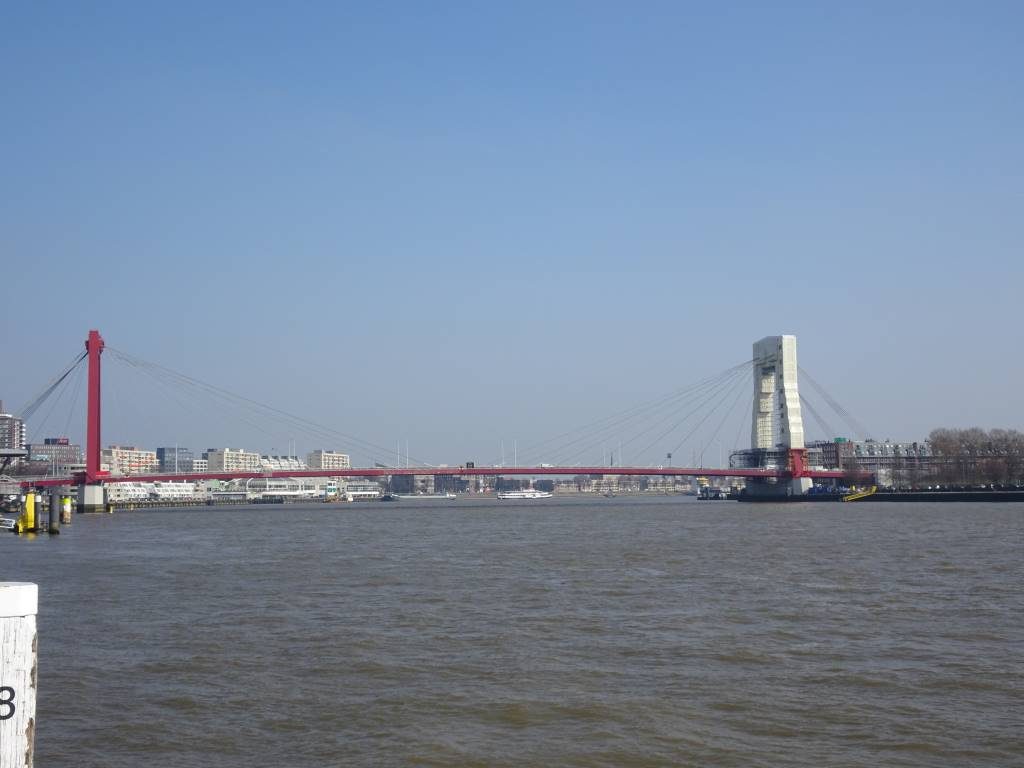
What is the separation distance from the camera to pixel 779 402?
8044 centimetres

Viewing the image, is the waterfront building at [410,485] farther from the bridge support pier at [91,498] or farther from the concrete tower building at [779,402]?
the bridge support pier at [91,498]

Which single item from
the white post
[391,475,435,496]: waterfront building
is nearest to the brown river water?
the white post

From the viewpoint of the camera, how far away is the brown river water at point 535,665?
7461 millimetres

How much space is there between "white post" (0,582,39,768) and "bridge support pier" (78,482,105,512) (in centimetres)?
5968

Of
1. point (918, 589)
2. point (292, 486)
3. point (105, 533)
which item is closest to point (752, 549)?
point (918, 589)

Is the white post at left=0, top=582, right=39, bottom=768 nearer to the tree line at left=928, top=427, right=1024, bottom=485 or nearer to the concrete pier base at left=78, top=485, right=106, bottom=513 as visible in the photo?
the concrete pier base at left=78, top=485, right=106, bottom=513

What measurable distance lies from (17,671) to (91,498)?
60381 mm

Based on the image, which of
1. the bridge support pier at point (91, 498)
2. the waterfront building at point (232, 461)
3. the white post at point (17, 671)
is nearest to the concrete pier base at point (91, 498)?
the bridge support pier at point (91, 498)

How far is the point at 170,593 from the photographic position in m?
16.8

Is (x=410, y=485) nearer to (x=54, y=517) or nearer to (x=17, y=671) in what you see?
(x=54, y=517)

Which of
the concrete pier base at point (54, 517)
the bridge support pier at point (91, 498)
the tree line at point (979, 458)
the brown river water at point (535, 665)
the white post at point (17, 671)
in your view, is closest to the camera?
the white post at point (17, 671)

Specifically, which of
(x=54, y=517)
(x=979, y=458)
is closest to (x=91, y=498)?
(x=54, y=517)

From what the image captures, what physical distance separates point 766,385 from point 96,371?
164ft

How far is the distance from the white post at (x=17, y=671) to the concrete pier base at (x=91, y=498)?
59978 millimetres
